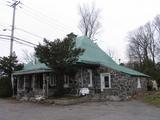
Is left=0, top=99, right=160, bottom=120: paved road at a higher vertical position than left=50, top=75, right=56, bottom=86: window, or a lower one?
lower

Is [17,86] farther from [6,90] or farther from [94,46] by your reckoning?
[94,46]

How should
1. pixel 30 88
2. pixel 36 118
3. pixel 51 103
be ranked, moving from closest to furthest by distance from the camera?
pixel 36 118
pixel 51 103
pixel 30 88

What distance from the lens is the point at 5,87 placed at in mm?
28250

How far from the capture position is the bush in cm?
2770

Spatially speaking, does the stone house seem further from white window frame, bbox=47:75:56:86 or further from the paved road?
the paved road

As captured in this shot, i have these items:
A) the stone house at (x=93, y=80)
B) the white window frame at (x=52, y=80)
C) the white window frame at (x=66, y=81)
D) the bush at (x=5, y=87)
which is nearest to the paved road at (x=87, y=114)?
the stone house at (x=93, y=80)

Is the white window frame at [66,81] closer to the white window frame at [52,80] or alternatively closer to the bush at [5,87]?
the white window frame at [52,80]

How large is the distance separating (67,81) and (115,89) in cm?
464

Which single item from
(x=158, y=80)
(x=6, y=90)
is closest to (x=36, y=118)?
(x=6, y=90)

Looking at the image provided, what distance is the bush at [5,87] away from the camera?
1091 inches

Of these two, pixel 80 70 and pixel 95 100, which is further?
pixel 80 70

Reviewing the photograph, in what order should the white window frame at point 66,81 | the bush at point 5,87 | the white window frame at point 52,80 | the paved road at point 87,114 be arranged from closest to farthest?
1. the paved road at point 87,114
2. the white window frame at point 66,81
3. the white window frame at point 52,80
4. the bush at point 5,87

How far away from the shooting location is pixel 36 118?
12.5 meters

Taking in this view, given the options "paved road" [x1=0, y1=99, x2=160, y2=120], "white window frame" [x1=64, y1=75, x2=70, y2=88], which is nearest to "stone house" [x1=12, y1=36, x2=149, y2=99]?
"white window frame" [x1=64, y1=75, x2=70, y2=88]
